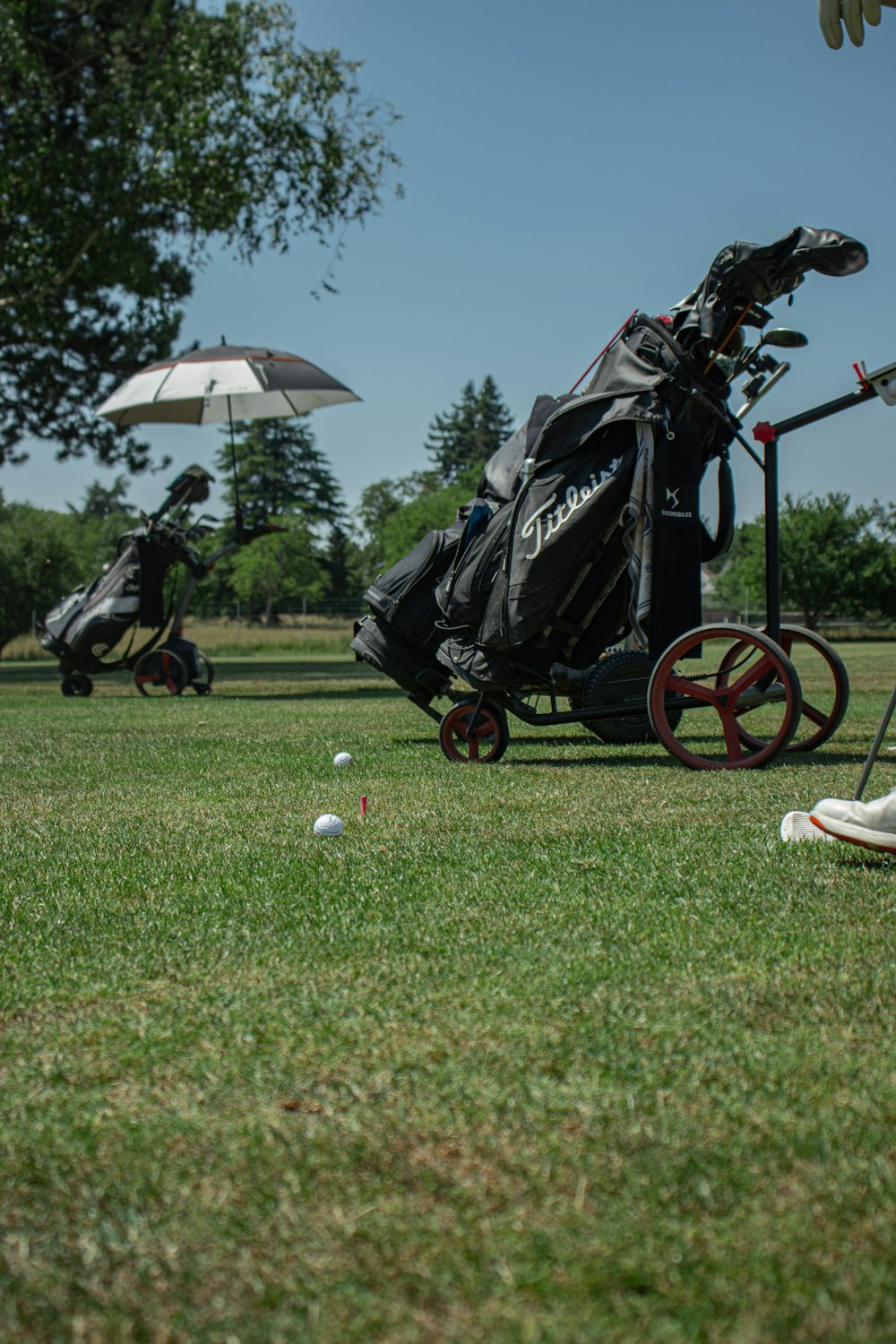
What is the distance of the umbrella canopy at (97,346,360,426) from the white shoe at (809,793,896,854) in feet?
33.9

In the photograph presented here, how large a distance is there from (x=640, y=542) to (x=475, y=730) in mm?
1446

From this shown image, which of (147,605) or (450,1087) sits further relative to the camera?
(147,605)

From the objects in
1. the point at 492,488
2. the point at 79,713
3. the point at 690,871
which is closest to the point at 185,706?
the point at 79,713

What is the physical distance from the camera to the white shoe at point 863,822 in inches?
137

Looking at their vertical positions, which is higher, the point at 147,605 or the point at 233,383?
the point at 233,383

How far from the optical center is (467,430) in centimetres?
10081

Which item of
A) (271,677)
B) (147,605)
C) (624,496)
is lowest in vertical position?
(271,677)

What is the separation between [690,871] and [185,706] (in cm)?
924

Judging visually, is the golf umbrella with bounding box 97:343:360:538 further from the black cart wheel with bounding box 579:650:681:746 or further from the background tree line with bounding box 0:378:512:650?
the background tree line with bounding box 0:378:512:650

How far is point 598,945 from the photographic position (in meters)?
2.86

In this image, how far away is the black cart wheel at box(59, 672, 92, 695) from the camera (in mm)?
14516

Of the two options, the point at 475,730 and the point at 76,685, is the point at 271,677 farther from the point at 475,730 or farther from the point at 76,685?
the point at 475,730

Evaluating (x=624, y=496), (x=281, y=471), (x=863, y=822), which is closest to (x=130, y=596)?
(x=624, y=496)

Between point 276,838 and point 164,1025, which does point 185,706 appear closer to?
point 276,838
